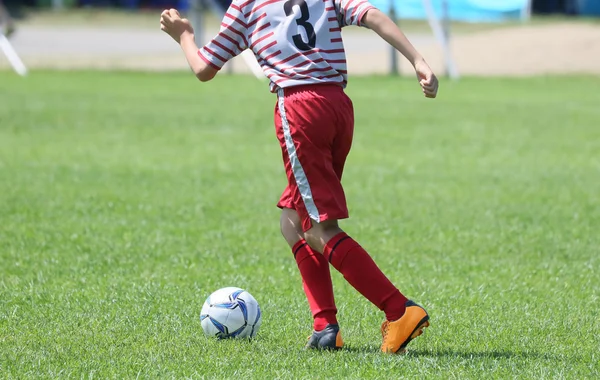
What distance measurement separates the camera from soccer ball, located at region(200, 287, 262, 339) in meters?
4.75

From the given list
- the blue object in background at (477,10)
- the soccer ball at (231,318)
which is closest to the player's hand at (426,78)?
the soccer ball at (231,318)

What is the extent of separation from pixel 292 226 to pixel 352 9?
3.37 ft

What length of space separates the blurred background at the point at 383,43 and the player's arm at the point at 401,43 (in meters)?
20.7

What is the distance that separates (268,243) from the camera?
7.34 metres

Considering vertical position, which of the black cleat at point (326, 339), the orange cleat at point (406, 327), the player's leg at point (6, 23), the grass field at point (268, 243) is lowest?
the player's leg at point (6, 23)

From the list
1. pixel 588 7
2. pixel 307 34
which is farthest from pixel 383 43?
pixel 307 34

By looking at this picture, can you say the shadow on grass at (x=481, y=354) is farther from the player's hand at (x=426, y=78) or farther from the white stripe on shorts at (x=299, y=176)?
the player's hand at (x=426, y=78)

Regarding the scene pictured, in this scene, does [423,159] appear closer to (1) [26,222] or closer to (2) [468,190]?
(2) [468,190]

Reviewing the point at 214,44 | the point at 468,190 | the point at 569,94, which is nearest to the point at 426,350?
the point at 214,44

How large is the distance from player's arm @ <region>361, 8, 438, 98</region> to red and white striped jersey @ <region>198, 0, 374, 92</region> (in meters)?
0.09

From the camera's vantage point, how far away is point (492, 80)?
2459cm

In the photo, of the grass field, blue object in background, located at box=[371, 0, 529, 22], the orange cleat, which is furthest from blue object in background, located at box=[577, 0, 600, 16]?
the orange cleat

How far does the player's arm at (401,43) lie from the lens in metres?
4.22

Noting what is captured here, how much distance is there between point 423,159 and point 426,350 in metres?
7.62
